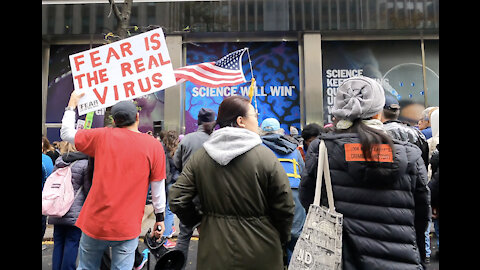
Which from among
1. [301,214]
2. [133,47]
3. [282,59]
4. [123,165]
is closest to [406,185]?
[301,214]

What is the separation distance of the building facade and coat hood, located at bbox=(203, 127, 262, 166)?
28.4 ft

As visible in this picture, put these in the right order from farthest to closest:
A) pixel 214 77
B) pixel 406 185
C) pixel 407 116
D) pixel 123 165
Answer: pixel 407 116
pixel 214 77
pixel 123 165
pixel 406 185

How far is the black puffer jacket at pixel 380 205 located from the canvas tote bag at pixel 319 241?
0.10 metres

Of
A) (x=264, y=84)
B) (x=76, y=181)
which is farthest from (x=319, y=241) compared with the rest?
(x=264, y=84)

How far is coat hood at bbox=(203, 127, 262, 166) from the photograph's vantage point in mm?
2236

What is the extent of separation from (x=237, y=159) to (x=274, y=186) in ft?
1.03

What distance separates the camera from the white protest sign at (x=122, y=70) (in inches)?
146

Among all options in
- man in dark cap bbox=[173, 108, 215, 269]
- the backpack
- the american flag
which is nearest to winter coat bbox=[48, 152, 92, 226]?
the backpack

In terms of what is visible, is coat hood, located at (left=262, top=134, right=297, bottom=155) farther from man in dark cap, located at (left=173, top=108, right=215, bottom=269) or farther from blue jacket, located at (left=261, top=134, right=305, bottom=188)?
man in dark cap, located at (left=173, top=108, right=215, bottom=269)

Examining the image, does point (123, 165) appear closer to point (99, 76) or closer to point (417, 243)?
point (99, 76)

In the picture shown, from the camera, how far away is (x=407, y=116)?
36.2 feet

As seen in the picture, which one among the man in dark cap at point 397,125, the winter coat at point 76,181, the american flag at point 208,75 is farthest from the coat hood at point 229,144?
the american flag at point 208,75

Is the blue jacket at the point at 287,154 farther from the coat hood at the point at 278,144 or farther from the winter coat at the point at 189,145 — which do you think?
the winter coat at the point at 189,145

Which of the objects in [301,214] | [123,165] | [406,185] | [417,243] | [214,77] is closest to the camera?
[406,185]
